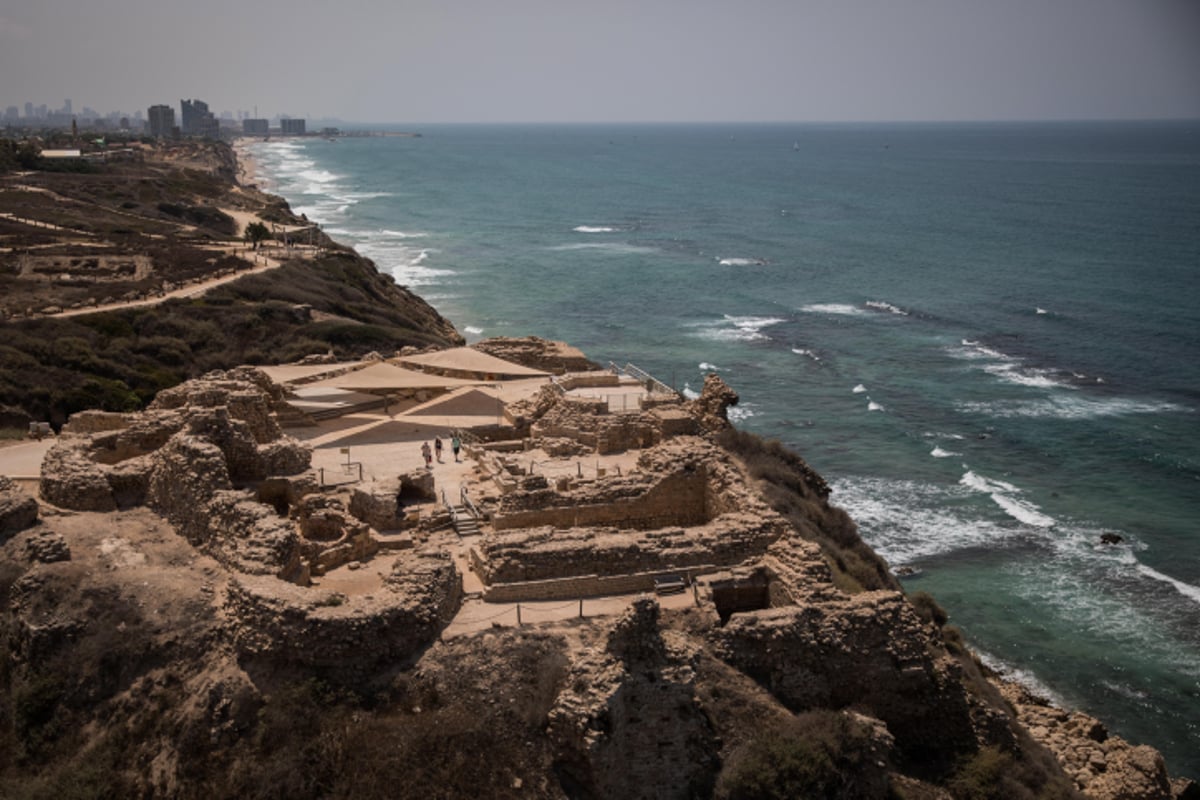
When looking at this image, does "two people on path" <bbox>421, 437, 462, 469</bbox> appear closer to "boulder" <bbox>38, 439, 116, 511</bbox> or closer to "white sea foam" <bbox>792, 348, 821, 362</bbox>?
"boulder" <bbox>38, 439, 116, 511</bbox>

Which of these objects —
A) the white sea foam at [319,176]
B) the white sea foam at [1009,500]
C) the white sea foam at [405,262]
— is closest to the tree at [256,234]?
the white sea foam at [405,262]

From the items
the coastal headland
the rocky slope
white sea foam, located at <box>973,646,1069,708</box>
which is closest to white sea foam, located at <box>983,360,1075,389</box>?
the rocky slope

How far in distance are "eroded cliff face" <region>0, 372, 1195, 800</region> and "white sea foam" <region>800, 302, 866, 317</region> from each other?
5064cm

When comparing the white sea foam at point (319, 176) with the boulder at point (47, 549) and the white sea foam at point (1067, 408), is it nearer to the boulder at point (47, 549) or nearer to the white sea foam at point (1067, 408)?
the white sea foam at point (1067, 408)

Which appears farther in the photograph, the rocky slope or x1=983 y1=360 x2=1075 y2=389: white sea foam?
x1=983 y1=360 x2=1075 y2=389: white sea foam

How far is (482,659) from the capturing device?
1391 centimetres

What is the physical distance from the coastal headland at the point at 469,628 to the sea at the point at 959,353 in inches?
336

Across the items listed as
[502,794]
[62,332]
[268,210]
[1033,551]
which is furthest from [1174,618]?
[268,210]

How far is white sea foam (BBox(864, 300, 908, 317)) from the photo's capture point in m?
68.0

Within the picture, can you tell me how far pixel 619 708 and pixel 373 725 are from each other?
2.87 meters

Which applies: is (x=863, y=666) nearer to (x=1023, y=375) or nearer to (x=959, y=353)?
(x=1023, y=375)

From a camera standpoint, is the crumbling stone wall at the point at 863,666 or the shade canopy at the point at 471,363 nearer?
the crumbling stone wall at the point at 863,666

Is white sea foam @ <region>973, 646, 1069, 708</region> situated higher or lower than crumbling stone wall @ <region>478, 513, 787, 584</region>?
lower

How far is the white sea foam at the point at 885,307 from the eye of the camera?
6800 centimetres
